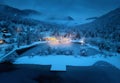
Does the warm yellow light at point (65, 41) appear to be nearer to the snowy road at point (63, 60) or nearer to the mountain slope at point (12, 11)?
the snowy road at point (63, 60)

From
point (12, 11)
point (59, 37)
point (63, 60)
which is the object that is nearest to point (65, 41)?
point (59, 37)

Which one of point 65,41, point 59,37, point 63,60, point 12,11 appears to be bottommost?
point 63,60

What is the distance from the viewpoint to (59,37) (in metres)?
5.17

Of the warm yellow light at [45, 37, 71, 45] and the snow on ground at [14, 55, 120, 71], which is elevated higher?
the warm yellow light at [45, 37, 71, 45]

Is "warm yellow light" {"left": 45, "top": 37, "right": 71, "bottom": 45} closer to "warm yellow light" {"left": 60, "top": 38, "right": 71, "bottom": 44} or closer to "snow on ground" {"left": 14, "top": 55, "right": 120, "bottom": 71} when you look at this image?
"warm yellow light" {"left": 60, "top": 38, "right": 71, "bottom": 44}

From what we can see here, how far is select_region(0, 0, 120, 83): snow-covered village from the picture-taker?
4.89m

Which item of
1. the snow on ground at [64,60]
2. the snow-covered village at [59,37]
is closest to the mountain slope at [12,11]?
the snow-covered village at [59,37]

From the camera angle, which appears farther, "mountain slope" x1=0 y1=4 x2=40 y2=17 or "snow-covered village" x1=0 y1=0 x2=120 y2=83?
"mountain slope" x1=0 y1=4 x2=40 y2=17

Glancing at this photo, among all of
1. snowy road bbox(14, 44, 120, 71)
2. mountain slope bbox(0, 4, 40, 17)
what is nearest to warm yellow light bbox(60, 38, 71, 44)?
snowy road bbox(14, 44, 120, 71)

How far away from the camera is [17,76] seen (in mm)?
4402

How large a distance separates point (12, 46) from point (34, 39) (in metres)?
0.62

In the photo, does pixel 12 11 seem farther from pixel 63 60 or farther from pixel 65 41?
pixel 63 60

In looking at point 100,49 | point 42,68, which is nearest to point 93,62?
point 100,49

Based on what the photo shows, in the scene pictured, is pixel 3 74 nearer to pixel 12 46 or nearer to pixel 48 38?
pixel 12 46
